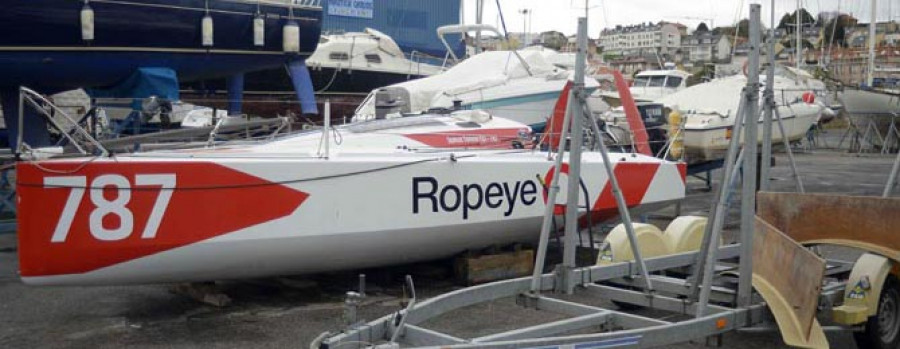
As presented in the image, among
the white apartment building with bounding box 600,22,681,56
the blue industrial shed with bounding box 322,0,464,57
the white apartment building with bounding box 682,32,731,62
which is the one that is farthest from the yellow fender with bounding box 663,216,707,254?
the white apartment building with bounding box 600,22,681,56

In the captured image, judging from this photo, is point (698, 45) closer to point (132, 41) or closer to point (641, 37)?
point (641, 37)

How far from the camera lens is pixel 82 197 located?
5930 millimetres

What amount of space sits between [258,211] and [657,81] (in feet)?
77.8

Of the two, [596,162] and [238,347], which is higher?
[596,162]

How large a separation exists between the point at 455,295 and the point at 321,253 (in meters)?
1.94

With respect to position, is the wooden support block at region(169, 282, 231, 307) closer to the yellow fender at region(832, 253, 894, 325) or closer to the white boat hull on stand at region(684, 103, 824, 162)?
the yellow fender at region(832, 253, 894, 325)

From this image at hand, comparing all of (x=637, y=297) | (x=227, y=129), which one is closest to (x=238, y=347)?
(x=637, y=297)

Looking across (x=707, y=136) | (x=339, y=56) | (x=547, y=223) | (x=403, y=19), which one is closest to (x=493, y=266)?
(x=547, y=223)

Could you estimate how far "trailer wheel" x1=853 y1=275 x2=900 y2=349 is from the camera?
212 inches

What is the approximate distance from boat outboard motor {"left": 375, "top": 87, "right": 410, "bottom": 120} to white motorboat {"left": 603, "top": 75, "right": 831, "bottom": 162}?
3.15m

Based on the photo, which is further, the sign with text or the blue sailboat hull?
the sign with text

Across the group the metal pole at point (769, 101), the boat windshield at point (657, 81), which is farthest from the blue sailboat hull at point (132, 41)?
the boat windshield at point (657, 81)

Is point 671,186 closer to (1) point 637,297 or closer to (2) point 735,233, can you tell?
(2) point 735,233

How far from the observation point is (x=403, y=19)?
113 feet
